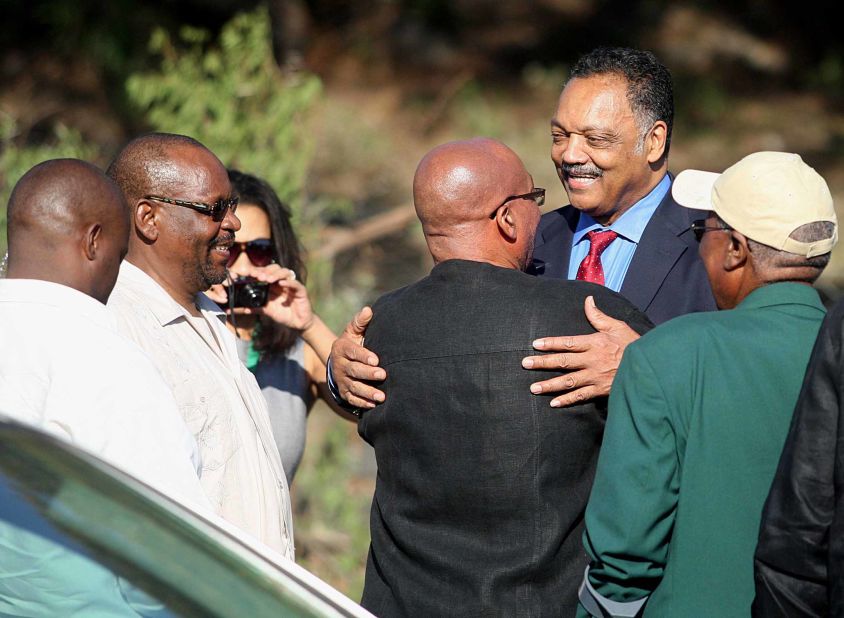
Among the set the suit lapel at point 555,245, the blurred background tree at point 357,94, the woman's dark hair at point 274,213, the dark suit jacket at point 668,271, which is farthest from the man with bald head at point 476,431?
the blurred background tree at point 357,94

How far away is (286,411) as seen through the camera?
3912 mm

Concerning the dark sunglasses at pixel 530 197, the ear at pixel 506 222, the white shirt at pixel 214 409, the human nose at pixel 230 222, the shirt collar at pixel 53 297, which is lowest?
the white shirt at pixel 214 409

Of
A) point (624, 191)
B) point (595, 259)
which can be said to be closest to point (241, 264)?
point (595, 259)

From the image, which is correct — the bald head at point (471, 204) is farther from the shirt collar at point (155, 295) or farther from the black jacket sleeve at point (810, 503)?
the black jacket sleeve at point (810, 503)

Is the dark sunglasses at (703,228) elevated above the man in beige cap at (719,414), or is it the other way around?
the dark sunglasses at (703,228)

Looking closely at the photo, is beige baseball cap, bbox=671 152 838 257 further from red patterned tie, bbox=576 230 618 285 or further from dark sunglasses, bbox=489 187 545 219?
red patterned tie, bbox=576 230 618 285

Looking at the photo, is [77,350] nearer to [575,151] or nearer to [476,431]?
[476,431]

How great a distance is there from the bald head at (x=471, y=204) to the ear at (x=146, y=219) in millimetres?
828

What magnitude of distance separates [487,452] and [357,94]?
1383cm

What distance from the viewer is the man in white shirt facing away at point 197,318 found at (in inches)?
117

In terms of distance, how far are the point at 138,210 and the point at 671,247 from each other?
62.4 inches

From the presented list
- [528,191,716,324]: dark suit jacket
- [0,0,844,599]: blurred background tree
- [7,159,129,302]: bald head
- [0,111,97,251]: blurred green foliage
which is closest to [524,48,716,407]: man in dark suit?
[528,191,716,324]: dark suit jacket

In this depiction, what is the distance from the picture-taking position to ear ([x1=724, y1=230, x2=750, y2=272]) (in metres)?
2.40

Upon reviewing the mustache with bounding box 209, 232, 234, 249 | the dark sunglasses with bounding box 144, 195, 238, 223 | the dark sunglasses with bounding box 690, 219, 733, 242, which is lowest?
the mustache with bounding box 209, 232, 234, 249
